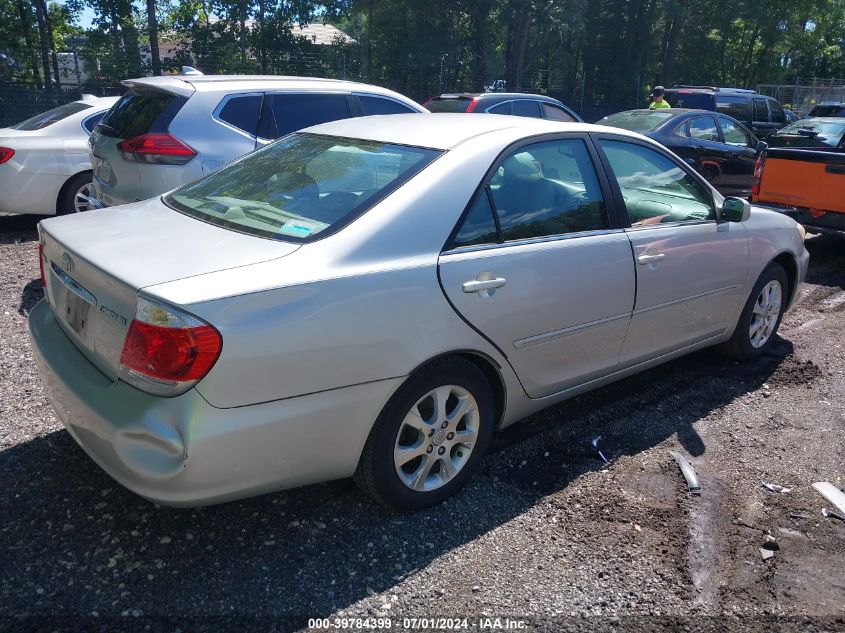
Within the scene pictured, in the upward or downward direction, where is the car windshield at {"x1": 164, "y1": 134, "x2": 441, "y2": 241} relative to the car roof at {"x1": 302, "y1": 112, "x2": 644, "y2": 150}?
downward

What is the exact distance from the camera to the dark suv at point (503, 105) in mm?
11414

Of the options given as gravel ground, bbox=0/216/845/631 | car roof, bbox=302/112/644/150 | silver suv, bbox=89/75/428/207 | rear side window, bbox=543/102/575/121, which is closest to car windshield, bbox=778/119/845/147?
rear side window, bbox=543/102/575/121

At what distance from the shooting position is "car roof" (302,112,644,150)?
359cm

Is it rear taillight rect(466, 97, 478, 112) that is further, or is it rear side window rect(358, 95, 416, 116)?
rear taillight rect(466, 97, 478, 112)

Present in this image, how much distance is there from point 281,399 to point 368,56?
23.1m

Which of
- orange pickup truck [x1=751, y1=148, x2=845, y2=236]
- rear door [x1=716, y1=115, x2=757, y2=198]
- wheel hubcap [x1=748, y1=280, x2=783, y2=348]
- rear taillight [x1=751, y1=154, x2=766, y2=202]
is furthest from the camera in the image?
rear door [x1=716, y1=115, x2=757, y2=198]

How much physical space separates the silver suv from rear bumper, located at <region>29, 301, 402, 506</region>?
331 centimetres

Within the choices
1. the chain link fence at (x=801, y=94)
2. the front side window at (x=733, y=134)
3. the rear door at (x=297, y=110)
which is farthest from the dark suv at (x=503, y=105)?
the chain link fence at (x=801, y=94)

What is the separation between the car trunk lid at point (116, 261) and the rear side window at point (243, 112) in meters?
3.16

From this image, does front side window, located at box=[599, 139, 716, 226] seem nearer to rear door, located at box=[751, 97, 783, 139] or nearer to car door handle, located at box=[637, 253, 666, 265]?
car door handle, located at box=[637, 253, 666, 265]

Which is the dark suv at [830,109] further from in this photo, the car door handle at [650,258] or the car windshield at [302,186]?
the car windshield at [302,186]

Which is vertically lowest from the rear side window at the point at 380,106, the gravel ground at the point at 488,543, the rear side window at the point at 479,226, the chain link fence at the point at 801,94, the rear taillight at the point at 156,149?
the chain link fence at the point at 801,94

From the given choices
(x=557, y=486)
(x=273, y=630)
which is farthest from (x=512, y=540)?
(x=273, y=630)

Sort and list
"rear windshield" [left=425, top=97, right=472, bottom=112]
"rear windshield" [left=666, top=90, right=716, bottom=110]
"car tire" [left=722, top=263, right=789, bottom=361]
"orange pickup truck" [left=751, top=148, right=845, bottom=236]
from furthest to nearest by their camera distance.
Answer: "rear windshield" [left=666, top=90, right=716, bottom=110] < "rear windshield" [left=425, top=97, right=472, bottom=112] < "orange pickup truck" [left=751, top=148, right=845, bottom=236] < "car tire" [left=722, top=263, right=789, bottom=361]
